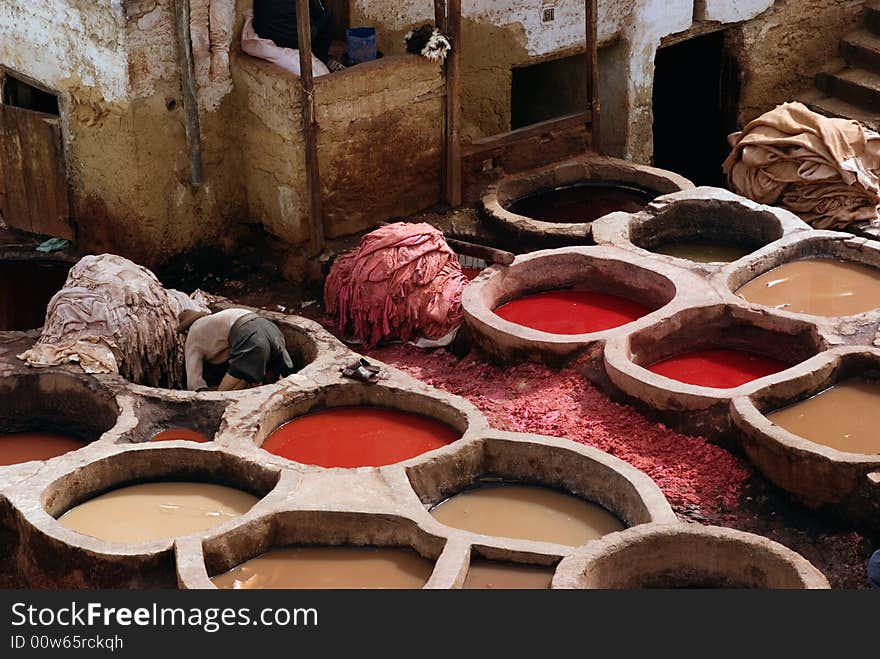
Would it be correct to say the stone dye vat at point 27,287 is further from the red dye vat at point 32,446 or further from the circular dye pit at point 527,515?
the circular dye pit at point 527,515

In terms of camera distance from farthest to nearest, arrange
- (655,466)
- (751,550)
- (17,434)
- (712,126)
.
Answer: (712,126)
(17,434)
(655,466)
(751,550)

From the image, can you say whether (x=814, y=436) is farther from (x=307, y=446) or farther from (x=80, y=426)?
(x=80, y=426)

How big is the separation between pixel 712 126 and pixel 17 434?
810 cm

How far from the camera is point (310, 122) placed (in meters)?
11.2

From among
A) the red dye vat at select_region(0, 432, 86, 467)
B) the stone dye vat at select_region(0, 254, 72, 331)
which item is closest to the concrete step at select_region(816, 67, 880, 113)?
the stone dye vat at select_region(0, 254, 72, 331)

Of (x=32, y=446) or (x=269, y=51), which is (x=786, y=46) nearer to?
(x=269, y=51)

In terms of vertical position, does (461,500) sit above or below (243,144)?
below

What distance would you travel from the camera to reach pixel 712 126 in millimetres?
15141

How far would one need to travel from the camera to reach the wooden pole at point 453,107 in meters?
11.9

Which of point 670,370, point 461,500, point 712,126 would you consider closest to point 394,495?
point 461,500

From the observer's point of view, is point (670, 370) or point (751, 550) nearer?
point (751, 550)

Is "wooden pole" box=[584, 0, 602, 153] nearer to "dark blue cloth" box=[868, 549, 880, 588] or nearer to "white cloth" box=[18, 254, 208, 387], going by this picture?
"white cloth" box=[18, 254, 208, 387]

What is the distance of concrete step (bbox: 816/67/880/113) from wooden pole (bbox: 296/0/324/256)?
5.57 metres

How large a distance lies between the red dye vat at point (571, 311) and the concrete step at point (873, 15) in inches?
215
